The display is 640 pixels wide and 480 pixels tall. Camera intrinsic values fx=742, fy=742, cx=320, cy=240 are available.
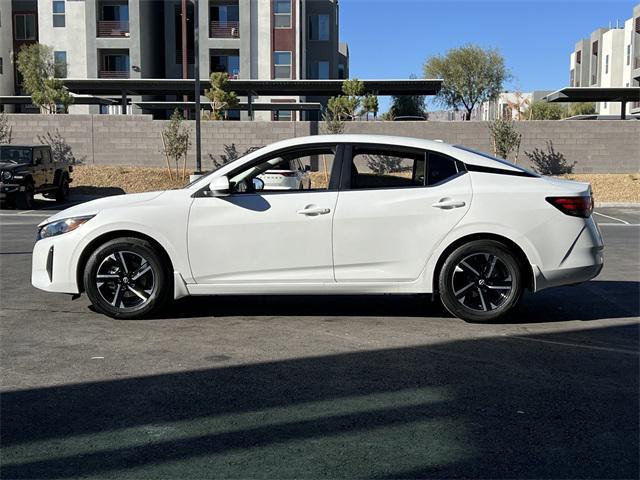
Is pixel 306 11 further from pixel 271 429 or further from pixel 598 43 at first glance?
pixel 271 429

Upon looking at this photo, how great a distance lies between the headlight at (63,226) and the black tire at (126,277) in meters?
0.30

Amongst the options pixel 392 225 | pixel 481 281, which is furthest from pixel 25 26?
pixel 481 281

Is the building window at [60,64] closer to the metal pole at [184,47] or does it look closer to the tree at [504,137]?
the metal pole at [184,47]

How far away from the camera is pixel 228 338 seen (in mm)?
6352

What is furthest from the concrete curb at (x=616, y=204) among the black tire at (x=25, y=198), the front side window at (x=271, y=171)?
the front side window at (x=271, y=171)

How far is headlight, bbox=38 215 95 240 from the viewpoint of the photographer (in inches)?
274

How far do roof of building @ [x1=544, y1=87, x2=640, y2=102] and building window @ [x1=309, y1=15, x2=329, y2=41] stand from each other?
80.9ft

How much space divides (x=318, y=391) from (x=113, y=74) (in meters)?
50.4

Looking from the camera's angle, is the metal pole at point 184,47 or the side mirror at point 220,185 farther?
the metal pole at point 184,47

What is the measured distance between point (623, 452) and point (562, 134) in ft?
91.3

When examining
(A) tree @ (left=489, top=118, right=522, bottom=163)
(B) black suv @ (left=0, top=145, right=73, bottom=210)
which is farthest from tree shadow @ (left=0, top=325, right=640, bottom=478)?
(A) tree @ (left=489, top=118, right=522, bottom=163)

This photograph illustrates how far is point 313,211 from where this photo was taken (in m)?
6.75

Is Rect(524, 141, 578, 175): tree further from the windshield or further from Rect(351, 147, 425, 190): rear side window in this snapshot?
Rect(351, 147, 425, 190): rear side window

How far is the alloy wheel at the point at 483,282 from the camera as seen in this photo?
267 inches
